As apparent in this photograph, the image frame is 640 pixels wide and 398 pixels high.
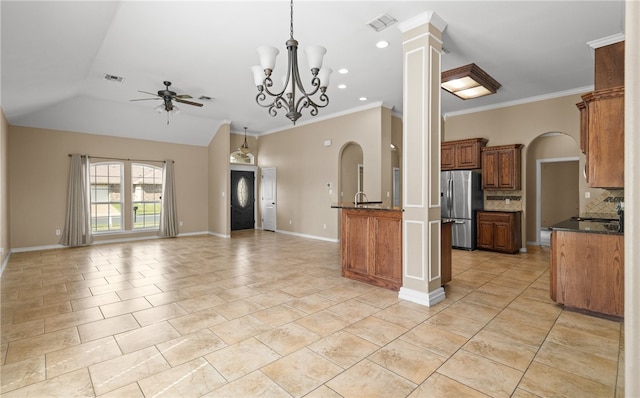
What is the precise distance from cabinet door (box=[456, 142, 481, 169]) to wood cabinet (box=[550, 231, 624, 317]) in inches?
143

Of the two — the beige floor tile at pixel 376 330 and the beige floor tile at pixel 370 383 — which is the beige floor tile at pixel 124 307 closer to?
the beige floor tile at pixel 376 330

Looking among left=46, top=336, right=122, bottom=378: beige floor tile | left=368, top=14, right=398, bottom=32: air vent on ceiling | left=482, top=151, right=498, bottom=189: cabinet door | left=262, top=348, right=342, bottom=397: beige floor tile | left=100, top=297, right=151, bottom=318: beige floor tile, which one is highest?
left=368, top=14, right=398, bottom=32: air vent on ceiling

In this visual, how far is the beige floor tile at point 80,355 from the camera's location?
86.5 inches

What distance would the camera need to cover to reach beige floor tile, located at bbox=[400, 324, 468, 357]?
2.44 m

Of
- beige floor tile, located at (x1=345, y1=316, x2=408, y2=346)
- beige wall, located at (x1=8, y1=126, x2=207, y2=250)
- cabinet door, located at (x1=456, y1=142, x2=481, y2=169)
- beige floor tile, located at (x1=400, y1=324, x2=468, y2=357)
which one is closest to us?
beige floor tile, located at (x1=400, y1=324, x2=468, y2=357)

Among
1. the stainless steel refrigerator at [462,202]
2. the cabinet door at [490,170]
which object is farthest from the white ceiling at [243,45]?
the stainless steel refrigerator at [462,202]

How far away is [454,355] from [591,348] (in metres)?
1.14

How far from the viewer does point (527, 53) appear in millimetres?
4312

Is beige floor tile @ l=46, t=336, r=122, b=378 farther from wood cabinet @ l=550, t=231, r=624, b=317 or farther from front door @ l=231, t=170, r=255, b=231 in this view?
front door @ l=231, t=170, r=255, b=231

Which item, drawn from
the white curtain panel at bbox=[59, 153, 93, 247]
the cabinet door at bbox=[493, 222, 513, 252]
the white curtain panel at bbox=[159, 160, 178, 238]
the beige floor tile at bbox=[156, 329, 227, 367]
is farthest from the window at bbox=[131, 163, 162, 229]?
the cabinet door at bbox=[493, 222, 513, 252]

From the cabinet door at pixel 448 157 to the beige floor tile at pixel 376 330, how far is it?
5.09 metres

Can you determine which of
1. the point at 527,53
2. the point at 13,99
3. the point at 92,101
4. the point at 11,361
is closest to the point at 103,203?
the point at 92,101
